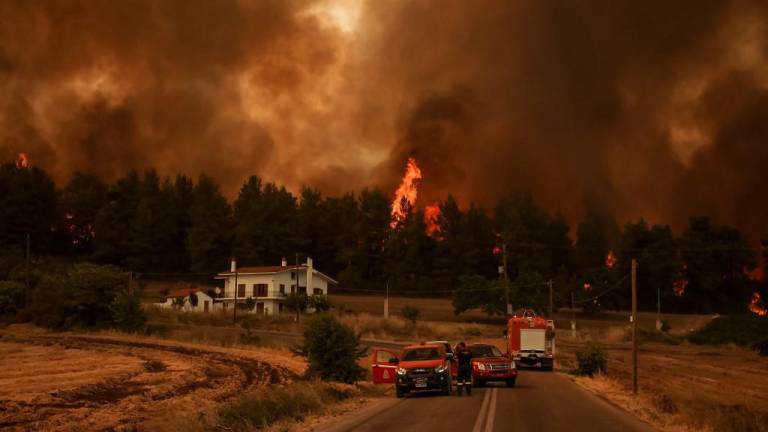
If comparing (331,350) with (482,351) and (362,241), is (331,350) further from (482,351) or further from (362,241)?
(362,241)

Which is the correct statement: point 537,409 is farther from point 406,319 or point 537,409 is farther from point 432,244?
point 432,244

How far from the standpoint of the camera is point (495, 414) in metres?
21.6

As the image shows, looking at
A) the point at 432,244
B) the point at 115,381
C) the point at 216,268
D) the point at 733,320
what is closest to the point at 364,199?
the point at 432,244

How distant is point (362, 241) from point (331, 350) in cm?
10546

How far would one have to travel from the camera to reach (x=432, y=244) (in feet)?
441

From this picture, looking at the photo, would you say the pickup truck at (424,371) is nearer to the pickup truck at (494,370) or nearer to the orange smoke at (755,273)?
the pickup truck at (494,370)

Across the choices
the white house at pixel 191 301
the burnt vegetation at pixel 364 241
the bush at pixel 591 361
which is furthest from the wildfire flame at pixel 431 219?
the bush at pixel 591 361

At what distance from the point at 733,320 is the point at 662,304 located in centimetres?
3407

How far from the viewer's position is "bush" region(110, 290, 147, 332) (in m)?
70.3

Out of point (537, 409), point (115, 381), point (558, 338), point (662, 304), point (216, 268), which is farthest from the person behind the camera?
point (216, 268)

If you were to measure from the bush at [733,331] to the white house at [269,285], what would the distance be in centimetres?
5109

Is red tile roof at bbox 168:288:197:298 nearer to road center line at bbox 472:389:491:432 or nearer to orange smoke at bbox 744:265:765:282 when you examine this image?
road center line at bbox 472:389:491:432

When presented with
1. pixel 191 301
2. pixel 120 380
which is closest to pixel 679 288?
pixel 191 301

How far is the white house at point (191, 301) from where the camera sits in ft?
325
